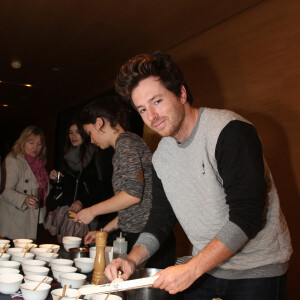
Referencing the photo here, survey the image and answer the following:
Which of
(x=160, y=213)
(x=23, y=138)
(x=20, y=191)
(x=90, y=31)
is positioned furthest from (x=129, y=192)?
(x=90, y=31)

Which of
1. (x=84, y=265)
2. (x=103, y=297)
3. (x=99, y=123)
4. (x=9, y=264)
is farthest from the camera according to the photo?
(x=99, y=123)

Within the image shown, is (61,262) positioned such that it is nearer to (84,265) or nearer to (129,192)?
(84,265)

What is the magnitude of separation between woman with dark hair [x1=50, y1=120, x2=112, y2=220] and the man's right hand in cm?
201

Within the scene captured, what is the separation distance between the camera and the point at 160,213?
161 cm

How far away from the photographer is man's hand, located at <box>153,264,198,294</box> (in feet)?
3.53

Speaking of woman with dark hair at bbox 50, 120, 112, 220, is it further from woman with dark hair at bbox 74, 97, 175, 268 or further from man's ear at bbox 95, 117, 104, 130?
woman with dark hair at bbox 74, 97, 175, 268

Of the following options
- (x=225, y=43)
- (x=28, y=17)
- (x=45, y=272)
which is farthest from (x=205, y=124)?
(x=28, y=17)

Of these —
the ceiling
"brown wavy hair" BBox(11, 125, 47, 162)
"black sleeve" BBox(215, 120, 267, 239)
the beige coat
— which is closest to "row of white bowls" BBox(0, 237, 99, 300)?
"black sleeve" BBox(215, 120, 267, 239)

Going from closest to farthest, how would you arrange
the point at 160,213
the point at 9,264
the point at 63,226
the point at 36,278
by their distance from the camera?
the point at 36,278 → the point at 9,264 → the point at 160,213 → the point at 63,226

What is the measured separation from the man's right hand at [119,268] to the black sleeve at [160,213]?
26 cm

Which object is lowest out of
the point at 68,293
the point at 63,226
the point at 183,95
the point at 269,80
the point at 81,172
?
the point at 68,293

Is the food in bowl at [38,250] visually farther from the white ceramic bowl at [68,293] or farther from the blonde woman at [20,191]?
the blonde woman at [20,191]

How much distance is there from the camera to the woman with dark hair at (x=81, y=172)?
337 centimetres

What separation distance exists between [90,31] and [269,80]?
2.00 metres
